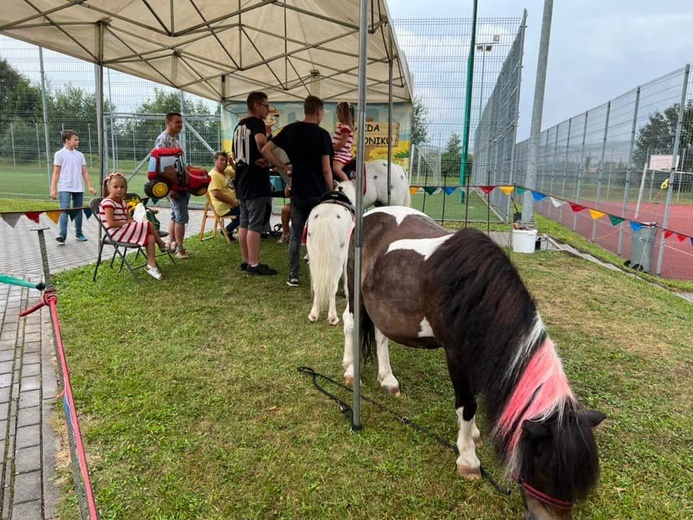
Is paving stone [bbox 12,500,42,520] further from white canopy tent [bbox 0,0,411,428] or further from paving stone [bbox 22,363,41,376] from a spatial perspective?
white canopy tent [bbox 0,0,411,428]

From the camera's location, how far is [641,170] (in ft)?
24.4

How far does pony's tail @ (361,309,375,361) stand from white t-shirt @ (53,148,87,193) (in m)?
6.29

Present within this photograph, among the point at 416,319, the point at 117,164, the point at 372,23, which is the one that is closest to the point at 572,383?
the point at 416,319

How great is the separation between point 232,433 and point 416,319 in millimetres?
1209

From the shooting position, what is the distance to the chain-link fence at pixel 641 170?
6449 millimetres

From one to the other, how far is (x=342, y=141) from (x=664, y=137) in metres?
5.46

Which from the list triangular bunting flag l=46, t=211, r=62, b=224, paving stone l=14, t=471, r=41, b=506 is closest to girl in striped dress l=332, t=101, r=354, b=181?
triangular bunting flag l=46, t=211, r=62, b=224

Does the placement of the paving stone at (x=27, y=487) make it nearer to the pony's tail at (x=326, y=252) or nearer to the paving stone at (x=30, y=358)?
the paving stone at (x=30, y=358)

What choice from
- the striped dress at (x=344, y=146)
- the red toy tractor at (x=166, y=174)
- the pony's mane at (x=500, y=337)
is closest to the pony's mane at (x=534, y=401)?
the pony's mane at (x=500, y=337)

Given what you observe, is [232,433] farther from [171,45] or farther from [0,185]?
[0,185]

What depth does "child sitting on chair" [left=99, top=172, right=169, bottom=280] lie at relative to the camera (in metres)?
4.85

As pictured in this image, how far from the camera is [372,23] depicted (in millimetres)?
4062

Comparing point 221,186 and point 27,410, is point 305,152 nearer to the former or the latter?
point 221,186

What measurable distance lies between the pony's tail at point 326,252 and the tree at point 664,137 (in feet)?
20.0
